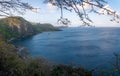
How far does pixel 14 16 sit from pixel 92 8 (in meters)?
2.62

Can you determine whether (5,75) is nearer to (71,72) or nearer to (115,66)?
(115,66)

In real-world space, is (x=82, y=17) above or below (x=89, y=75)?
above

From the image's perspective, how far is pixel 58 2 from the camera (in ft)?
13.7

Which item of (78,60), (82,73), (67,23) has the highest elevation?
(67,23)

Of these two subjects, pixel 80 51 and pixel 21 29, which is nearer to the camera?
pixel 80 51

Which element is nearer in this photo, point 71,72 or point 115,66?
point 115,66

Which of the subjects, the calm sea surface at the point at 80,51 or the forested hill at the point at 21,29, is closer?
the calm sea surface at the point at 80,51

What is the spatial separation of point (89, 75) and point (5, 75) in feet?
30.6

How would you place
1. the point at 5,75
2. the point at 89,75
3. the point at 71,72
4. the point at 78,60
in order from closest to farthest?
1. the point at 5,75
2. the point at 71,72
3. the point at 89,75
4. the point at 78,60

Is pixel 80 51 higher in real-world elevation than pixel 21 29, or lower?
lower

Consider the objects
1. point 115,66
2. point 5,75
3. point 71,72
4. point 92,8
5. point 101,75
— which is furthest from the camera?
point 71,72

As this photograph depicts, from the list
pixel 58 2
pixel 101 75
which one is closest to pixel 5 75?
pixel 101 75

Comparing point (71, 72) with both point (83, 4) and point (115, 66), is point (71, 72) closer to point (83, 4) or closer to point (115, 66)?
point (115, 66)

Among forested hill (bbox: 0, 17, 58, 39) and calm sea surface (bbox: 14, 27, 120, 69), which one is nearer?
calm sea surface (bbox: 14, 27, 120, 69)
